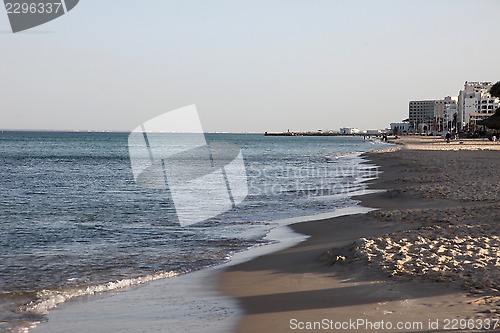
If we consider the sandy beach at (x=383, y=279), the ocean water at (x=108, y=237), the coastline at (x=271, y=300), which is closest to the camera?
the sandy beach at (x=383, y=279)

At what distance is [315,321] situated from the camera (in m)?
6.98

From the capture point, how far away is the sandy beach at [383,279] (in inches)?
270

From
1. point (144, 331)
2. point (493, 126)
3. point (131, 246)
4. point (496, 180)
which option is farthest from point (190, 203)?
point (493, 126)

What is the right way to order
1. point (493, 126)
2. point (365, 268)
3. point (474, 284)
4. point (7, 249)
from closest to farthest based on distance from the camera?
point (474, 284)
point (365, 268)
point (7, 249)
point (493, 126)

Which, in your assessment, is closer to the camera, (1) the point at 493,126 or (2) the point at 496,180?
(2) the point at 496,180

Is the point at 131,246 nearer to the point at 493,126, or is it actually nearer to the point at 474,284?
the point at 474,284

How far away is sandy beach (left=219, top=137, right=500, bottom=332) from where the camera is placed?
6863 mm

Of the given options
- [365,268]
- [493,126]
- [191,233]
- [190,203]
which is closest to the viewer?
[365,268]

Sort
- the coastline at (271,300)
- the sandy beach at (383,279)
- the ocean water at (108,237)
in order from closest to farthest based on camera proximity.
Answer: the sandy beach at (383,279) → the coastline at (271,300) → the ocean water at (108,237)

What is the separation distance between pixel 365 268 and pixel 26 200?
1932 cm

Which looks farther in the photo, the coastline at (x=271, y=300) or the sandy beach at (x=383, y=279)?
the coastline at (x=271, y=300)

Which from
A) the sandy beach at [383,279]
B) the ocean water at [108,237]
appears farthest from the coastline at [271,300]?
the ocean water at [108,237]

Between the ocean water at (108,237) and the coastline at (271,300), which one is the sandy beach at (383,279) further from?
the ocean water at (108,237)

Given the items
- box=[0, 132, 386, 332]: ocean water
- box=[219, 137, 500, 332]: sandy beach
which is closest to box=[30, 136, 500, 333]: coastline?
box=[219, 137, 500, 332]: sandy beach
